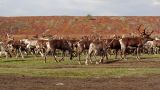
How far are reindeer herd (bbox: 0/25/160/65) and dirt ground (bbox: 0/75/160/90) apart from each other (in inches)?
355

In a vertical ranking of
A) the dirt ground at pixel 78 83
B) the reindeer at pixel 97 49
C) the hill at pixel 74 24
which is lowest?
the dirt ground at pixel 78 83

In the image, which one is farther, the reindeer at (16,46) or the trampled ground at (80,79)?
the reindeer at (16,46)

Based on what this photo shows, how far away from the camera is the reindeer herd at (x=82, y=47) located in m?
35.5

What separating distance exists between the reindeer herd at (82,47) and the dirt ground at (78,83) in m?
9.01

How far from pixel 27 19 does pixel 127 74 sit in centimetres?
7294

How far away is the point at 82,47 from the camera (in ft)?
119

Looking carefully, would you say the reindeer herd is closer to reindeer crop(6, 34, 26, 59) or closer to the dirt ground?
reindeer crop(6, 34, 26, 59)

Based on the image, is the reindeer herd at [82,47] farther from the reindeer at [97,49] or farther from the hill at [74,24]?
the hill at [74,24]

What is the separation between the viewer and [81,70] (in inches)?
1151

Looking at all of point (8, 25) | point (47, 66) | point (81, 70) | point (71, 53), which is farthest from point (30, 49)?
point (8, 25)

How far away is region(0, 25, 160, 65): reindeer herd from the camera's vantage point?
35531 millimetres

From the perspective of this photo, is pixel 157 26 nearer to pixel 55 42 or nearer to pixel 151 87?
pixel 55 42

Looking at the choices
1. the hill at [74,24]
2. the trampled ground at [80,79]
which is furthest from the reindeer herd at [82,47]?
the hill at [74,24]

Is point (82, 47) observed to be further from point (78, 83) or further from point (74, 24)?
point (74, 24)
